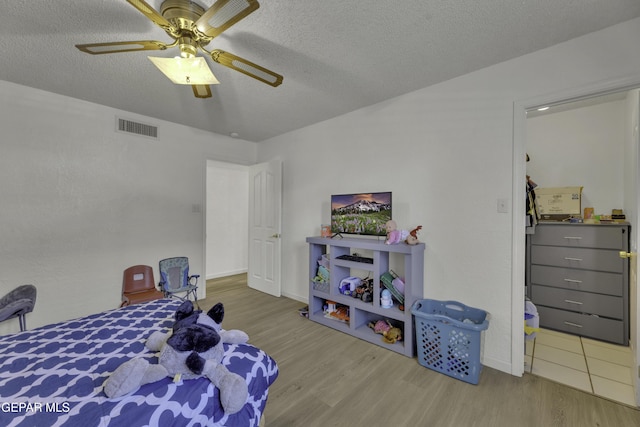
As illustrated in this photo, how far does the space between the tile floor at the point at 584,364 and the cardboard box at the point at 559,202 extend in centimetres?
130

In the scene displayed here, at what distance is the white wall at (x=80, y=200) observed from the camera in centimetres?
251

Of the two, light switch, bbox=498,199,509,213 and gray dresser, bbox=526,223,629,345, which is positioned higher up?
light switch, bbox=498,199,509,213

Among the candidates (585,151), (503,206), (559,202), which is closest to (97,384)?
(503,206)

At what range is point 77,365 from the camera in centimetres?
120

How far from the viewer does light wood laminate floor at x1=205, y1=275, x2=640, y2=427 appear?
5.24 ft

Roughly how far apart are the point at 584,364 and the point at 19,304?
15.3ft

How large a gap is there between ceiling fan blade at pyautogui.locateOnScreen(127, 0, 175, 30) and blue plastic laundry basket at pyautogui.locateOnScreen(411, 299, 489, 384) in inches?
104

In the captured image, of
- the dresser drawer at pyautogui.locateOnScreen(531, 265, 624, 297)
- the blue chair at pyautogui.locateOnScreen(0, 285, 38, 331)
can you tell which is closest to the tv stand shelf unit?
the dresser drawer at pyautogui.locateOnScreen(531, 265, 624, 297)

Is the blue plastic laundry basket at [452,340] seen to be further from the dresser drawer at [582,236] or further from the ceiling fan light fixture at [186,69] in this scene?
the ceiling fan light fixture at [186,69]

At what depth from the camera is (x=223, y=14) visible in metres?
1.37

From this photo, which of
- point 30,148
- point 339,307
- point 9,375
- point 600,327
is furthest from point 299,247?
point 600,327

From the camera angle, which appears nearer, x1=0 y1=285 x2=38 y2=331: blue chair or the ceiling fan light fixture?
the ceiling fan light fixture

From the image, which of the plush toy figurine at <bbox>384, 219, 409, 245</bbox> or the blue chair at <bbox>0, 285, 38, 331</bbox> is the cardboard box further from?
the blue chair at <bbox>0, 285, 38, 331</bbox>

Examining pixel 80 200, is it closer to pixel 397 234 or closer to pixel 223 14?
pixel 223 14
